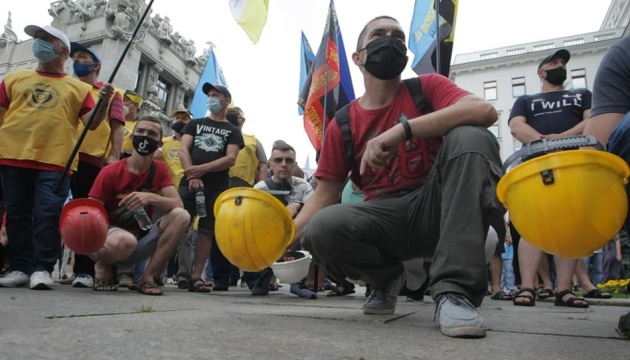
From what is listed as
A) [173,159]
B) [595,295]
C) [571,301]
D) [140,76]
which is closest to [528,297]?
[571,301]

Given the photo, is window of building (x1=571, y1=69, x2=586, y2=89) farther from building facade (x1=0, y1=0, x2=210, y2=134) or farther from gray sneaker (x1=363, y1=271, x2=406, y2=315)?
gray sneaker (x1=363, y1=271, x2=406, y2=315)

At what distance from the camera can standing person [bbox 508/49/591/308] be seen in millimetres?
3373

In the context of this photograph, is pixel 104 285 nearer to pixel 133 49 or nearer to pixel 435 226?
pixel 435 226

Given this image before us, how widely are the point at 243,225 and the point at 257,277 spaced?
2.58 m

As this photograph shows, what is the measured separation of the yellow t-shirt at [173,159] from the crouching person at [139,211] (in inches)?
82.1

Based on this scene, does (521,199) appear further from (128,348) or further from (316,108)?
(316,108)

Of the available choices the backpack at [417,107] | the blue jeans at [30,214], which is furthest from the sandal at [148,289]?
the backpack at [417,107]

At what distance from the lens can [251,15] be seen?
470 centimetres

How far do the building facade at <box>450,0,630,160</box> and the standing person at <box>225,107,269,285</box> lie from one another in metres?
28.6

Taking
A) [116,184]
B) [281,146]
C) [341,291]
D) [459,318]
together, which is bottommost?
[341,291]

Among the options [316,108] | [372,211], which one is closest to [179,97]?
[316,108]

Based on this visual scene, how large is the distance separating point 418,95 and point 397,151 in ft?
0.98

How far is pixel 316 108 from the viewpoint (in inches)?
277

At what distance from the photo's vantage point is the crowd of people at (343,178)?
169 cm
